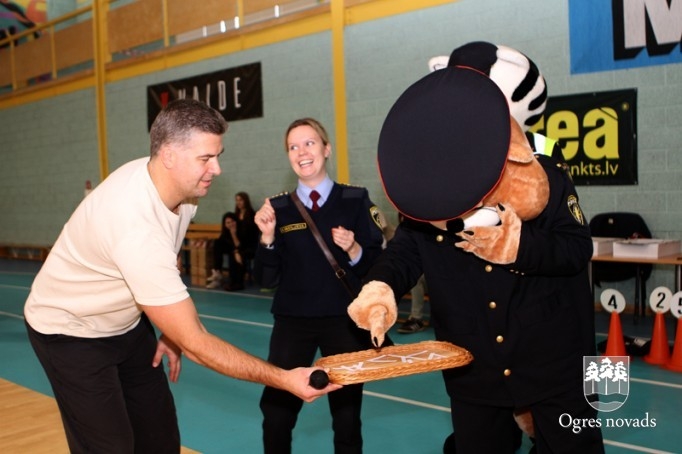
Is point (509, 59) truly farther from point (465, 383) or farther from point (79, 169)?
point (79, 169)

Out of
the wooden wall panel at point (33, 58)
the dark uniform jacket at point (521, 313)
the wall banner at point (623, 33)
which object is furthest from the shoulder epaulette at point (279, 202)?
the wooden wall panel at point (33, 58)

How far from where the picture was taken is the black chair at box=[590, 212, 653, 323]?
7562 mm

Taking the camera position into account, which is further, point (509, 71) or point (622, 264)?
point (622, 264)

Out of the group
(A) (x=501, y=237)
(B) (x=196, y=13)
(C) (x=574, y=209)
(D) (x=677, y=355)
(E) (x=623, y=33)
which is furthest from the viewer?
(B) (x=196, y=13)

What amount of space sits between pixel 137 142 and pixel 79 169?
2434mm

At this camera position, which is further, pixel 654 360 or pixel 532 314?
pixel 654 360

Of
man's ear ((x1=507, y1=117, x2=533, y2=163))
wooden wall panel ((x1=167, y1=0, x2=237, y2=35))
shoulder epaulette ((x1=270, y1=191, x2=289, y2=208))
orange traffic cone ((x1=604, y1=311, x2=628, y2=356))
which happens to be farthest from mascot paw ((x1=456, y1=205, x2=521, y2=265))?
wooden wall panel ((x1=167, y1=0, x2=237, y2=35))

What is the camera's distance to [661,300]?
6188 millimetres

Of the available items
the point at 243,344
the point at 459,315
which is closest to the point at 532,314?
the point at 459,315

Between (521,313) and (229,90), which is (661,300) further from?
(229,90)

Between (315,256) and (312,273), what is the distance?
92 millimetres

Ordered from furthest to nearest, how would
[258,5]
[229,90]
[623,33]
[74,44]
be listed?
[74,44] < [229,90] < [258,5] < [623,33]

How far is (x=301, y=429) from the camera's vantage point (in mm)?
4633

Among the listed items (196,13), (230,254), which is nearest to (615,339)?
(230,254)
